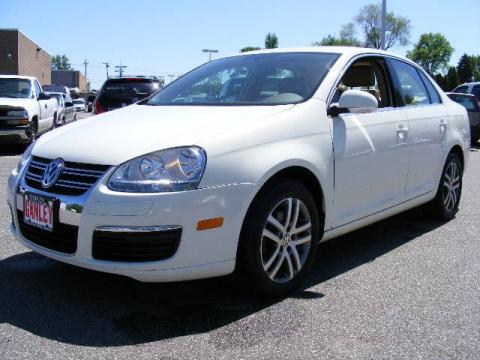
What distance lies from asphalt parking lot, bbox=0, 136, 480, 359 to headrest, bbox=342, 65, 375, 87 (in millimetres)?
1381

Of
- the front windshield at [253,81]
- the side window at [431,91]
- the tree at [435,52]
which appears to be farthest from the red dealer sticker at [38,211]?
the tree at [435,52]

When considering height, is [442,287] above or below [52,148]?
below

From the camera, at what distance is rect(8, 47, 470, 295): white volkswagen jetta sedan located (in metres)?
2.99

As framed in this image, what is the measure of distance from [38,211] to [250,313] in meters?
1.37

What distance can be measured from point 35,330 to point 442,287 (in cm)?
258

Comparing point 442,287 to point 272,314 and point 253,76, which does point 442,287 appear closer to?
point 272,314

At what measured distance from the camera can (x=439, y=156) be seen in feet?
17.0

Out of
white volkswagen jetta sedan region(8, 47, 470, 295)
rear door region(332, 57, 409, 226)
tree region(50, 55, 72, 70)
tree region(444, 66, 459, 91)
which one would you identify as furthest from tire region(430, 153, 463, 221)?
tree region(50, 55, 72, 70)

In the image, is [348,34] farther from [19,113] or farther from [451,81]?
[19,113]

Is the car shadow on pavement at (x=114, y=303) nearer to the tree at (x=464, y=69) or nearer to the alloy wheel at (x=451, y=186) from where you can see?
the alloy wheel at (x=451, y=186)

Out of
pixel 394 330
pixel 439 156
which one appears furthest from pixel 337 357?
pixel 439 156

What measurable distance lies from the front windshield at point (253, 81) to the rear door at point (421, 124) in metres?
0.98

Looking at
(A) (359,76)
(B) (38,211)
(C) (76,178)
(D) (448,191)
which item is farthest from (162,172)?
(D) (448,191)

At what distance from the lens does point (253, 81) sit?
423cm
